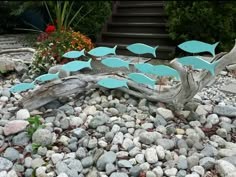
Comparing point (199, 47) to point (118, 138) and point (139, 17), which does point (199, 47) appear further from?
point (139, 17)

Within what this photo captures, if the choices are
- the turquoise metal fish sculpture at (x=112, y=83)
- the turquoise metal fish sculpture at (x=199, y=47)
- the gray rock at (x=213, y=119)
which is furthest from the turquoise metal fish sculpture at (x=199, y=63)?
the turquoise metal fish sculpture at (x=112, y=83)

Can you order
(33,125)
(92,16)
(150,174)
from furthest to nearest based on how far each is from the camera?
(92,16) → (33,125) → (150,174)

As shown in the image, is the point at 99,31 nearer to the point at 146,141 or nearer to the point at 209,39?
the point at 209,39

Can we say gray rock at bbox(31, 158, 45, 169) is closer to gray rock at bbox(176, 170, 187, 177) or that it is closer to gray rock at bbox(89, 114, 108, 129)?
gray rock at bbox(89, 114, 108, 129)

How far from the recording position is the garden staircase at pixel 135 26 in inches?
188

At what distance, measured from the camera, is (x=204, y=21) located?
13.3 feet

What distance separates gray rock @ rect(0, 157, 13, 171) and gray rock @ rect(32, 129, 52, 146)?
Result: 0.18 metres

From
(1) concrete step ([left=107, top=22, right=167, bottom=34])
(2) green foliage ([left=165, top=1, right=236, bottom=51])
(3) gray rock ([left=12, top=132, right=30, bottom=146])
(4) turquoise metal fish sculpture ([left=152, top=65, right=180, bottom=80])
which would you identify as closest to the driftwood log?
(4) turquoise metal fish sculpture ([left=152, top=65, right=180, bottom=80])

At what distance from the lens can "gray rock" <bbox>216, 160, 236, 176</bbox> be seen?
1.57 meters

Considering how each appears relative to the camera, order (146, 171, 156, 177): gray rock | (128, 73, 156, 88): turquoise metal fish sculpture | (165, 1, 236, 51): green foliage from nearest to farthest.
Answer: (146, 171, 156, 177): gray rock < (128, 73, 156, 88): turquoise metal fish sculpture < (165, 1, 236, 51): green foliage

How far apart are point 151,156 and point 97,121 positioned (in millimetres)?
437

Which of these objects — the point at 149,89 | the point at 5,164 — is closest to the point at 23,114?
the point at 5,164

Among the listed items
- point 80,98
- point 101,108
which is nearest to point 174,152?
point 101,108

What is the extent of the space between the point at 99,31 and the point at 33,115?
3.30 m
